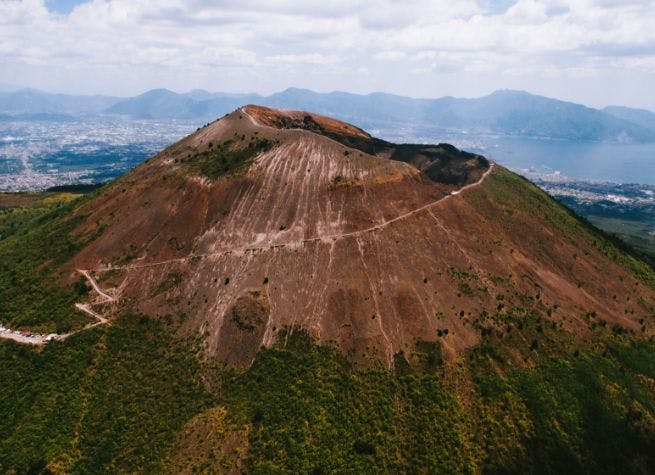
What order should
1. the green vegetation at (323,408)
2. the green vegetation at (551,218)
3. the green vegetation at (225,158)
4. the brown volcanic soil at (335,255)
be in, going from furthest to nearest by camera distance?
1. the green vegetation at (551,218)
2. the green vegetation at (225,158)
3. the brown volcanic soil at (335,255)
4. the green vegetation at (323,408)

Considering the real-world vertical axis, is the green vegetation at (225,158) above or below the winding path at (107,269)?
above

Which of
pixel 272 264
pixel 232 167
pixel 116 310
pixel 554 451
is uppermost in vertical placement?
pixel 232 167

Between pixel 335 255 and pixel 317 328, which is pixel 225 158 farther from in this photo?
pixel 317 328

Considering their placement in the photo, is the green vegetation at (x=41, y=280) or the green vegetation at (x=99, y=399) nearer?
the green vegetation at (x=99, y=399)

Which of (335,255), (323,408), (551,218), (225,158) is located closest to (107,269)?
(225,158)

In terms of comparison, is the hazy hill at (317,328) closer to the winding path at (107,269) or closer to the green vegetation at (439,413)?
the green vegetation at (439,413)

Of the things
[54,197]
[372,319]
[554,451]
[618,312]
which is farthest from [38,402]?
[54,197]

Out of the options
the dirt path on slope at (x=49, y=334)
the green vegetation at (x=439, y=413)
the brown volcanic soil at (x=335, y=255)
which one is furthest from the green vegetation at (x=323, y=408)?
the brown volcanic soil at (x=335, y=255)

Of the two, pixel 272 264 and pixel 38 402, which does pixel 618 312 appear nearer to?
pixel 272 264
